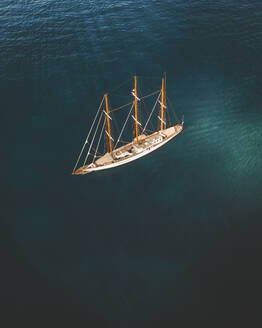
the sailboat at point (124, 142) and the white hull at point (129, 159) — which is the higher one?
the sailboat at point (124, 142)

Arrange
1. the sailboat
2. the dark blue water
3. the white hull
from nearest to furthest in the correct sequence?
the dark blue water < the white hull < the sailboat

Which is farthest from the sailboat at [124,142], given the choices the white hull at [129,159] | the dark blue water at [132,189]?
the dark blue water at [132,189]

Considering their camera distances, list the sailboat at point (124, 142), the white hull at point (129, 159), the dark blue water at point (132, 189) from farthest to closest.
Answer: the sailboat at point (124, 142), the white hull at point (129, 159), the dark blue water at point (132, 189)

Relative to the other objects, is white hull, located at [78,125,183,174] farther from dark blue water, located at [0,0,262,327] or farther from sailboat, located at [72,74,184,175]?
dark blue water, located at [0,0,262,327]

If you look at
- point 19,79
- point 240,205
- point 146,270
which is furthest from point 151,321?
point 19,79

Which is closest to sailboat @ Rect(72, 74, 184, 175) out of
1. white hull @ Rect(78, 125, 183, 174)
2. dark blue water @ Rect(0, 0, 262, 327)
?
white hull @ Rect(78, 125, 183, 174)

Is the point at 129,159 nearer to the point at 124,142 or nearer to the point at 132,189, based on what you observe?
the point at 124,142

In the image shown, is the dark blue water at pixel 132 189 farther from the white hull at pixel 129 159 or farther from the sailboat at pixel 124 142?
the sailboat at pixel 124 142

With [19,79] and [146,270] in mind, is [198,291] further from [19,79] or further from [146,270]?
[19,79]
